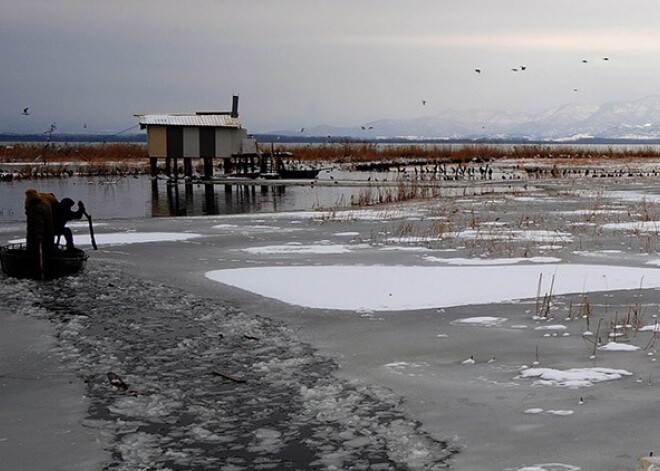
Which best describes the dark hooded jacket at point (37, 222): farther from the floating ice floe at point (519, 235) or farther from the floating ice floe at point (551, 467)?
the floating ice floe at point (551, 467)

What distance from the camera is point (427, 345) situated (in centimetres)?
882

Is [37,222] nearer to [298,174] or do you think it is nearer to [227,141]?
[298,174]

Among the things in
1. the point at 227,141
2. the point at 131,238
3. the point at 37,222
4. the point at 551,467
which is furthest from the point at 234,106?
the point at 551,467

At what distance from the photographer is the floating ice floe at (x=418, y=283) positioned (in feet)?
37.6

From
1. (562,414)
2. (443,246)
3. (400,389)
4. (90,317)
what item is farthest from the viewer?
(443,246)

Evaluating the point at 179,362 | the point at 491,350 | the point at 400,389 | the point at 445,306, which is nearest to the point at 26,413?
the point at 179,362

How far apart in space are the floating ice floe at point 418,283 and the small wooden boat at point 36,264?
8.44ft

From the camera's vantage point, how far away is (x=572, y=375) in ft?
24.1

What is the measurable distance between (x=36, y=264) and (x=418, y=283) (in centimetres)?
680

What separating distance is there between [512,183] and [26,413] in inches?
1621

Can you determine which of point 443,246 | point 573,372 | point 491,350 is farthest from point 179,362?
point 443,246

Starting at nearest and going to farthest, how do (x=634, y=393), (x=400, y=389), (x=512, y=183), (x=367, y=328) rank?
(x=634, y=393), (x=400, y=389), (x=367, y=328), (x=512, y=183)

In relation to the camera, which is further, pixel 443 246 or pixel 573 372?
pixel 443 246

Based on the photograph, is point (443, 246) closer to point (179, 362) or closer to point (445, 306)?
point (445, 306)
